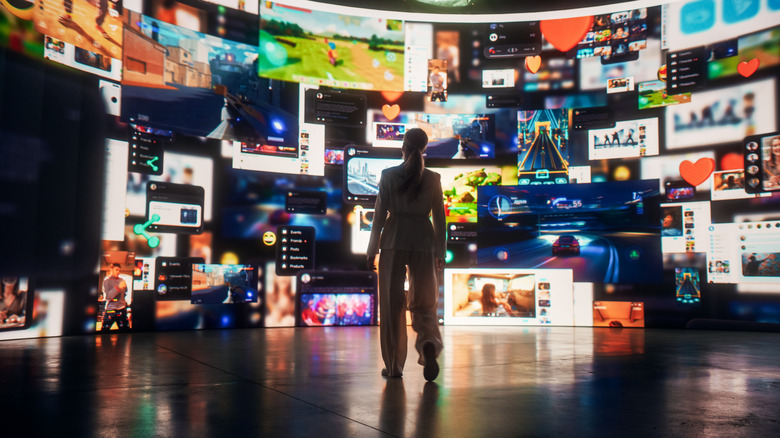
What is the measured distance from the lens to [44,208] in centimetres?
415

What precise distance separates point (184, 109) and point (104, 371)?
2711 millimetres

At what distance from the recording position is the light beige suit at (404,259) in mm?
2689

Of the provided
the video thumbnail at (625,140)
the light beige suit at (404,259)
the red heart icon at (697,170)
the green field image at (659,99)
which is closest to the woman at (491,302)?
the video thumbnail at (625,140)

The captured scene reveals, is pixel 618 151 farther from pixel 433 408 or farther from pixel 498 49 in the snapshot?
pixel 433 408

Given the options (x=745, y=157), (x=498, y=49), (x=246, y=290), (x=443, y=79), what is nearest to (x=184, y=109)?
(x=246, y=290)

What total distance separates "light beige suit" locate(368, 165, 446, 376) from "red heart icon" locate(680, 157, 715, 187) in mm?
3719

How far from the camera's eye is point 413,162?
2.80 metres

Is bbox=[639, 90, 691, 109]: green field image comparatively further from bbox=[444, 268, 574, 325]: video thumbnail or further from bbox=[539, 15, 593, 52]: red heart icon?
bbox=[444, 268, 574, 325]: video thumbnail

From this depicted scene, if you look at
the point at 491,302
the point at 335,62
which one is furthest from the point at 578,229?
the point at 335,62

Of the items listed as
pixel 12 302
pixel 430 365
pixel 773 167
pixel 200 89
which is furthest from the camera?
pixel 773 167

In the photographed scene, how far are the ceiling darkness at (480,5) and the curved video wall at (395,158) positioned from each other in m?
0.09

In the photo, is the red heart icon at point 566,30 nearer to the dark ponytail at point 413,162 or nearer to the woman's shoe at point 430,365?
the dark ponytail at point 413,162

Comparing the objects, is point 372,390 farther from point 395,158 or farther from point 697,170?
point 697,170

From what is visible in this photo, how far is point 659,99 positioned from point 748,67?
769 millimetres
